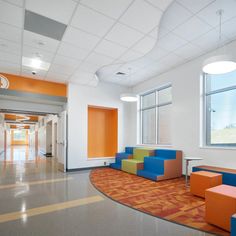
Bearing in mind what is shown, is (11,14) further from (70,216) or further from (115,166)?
(115,166)

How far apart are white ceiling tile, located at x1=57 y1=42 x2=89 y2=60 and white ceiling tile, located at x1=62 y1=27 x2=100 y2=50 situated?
0.61 feet

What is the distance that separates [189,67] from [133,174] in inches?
161

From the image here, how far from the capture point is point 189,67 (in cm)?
545

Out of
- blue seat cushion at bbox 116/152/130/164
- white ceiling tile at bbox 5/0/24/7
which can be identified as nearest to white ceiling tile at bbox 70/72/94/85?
white ceiling tile at bbox 5/0/24/7

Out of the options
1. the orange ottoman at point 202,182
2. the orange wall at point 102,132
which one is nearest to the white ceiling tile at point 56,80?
the orange wall at point 102,132

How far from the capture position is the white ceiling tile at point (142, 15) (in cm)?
283

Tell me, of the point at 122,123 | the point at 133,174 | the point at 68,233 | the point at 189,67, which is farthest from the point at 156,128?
the point at 68,233

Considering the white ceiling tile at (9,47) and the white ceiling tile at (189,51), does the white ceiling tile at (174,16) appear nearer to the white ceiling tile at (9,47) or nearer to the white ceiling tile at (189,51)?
the white ceiling tile at (189,51)

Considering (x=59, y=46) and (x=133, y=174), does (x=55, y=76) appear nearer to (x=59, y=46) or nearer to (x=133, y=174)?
(x=59, y=46)

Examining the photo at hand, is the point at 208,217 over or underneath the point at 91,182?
over

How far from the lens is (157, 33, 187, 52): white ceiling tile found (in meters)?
4.17

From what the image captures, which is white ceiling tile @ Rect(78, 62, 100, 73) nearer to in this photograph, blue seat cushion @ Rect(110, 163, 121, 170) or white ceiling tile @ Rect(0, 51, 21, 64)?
white ceiling tile @ Rect(0, 51, 21, 64)

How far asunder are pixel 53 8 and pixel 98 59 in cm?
202

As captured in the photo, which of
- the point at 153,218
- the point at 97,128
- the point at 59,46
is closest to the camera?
the point at 153,218
